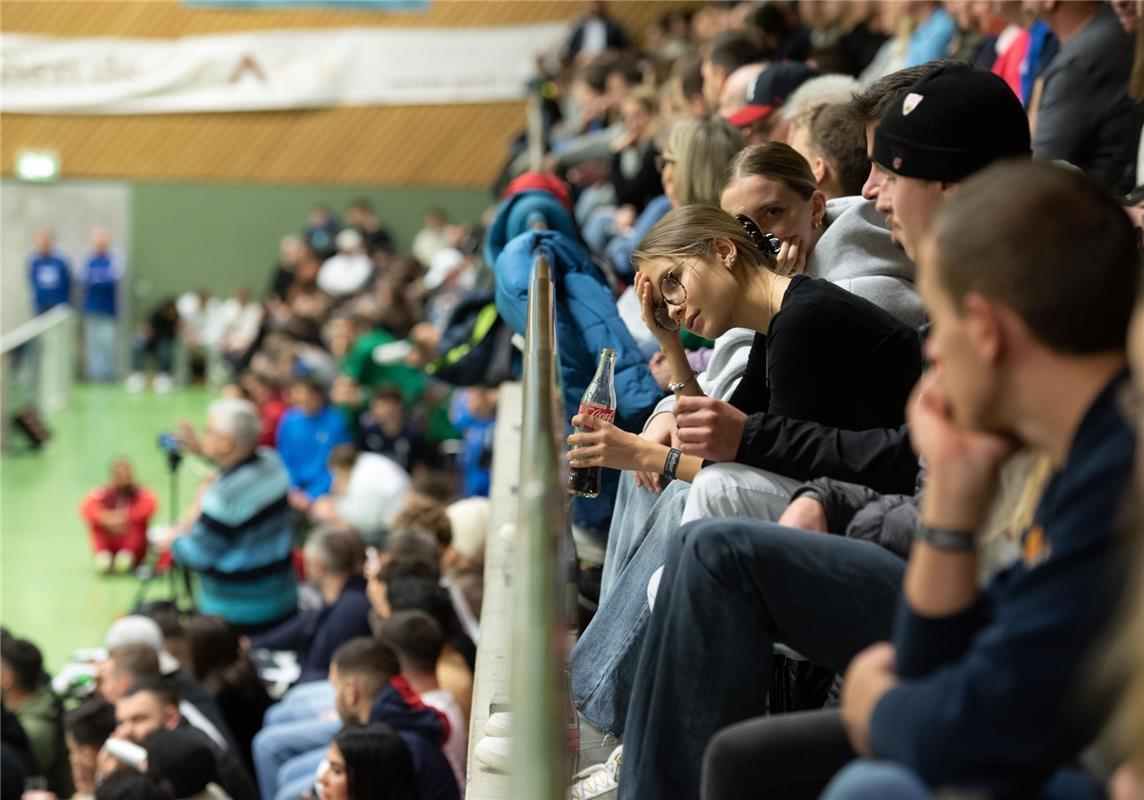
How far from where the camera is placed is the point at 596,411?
286 cm

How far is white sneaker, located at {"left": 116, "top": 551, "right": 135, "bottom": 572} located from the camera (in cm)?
1075

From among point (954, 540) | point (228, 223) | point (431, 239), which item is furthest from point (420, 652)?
point (228, 223)

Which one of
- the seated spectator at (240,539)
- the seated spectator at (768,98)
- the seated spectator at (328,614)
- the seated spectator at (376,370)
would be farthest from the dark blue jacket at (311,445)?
the seated spectator at (768,98)

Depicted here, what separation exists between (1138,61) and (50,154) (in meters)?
16.5

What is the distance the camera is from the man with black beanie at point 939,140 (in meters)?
2.33

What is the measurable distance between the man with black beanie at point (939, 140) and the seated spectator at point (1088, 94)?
1988 millimetres

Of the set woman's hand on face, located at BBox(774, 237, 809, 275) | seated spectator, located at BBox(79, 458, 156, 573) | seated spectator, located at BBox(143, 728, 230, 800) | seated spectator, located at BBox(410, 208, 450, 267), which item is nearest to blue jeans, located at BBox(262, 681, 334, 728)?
seated spectator, located at BBox(143, 728, 230, 800)

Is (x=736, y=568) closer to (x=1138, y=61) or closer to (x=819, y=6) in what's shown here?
(x=1138, y=61)

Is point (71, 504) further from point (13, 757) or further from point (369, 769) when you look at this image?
point (369, 769)

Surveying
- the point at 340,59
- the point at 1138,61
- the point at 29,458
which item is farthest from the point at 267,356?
the point at 1138,61

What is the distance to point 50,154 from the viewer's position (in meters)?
18.4

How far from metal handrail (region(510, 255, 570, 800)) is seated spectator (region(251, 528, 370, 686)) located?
173 inches

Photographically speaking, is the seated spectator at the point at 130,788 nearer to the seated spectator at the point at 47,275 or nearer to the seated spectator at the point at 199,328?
the seated spectator at the point at 199,328

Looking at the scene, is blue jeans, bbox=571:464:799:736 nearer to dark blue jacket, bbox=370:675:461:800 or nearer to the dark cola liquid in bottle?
the dark cola liquid in bottle
